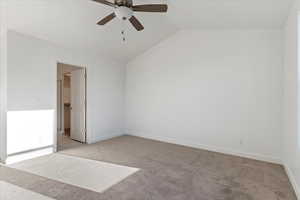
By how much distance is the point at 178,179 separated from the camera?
279 centimetres

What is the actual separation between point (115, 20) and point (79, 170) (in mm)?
3063

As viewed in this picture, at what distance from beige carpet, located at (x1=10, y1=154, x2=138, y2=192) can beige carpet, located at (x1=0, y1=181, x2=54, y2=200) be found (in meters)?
0.41

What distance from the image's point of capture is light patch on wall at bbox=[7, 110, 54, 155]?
3295 millimetres

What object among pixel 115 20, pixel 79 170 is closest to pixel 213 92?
pixel 115 20

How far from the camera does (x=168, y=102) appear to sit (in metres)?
5.12

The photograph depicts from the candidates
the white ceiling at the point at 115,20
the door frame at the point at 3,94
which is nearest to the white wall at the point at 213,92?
the white ceiling at the point at 115,20

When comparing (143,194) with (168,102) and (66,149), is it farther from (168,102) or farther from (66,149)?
(168,102)

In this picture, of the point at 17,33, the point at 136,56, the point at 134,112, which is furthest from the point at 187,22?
the point at 17,33

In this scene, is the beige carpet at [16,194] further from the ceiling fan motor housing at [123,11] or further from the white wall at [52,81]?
the ceiling fan motor housing at [123,11]

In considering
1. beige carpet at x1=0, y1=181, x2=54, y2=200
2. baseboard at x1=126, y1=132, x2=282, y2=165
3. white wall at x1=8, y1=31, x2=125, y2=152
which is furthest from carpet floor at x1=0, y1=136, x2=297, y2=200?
white wall at x1=8, y1=31, x2=125, y2=152

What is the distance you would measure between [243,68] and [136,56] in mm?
3182

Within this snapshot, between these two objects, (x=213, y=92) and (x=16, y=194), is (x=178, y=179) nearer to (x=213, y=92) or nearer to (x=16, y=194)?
(x=16, y=194)

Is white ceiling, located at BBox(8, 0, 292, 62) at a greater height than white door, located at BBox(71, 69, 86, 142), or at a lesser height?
greater

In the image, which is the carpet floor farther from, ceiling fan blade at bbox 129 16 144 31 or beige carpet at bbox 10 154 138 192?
ceiling fan blade at bbox 129 16 144 31
